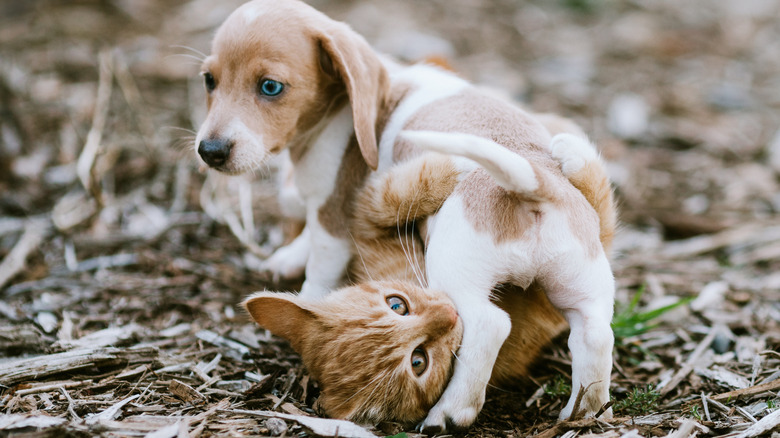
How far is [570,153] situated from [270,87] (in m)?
1.40

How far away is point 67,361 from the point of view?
2.81 m

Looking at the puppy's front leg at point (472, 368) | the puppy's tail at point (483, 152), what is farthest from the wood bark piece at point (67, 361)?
the puppy's tail at point (483, 152)

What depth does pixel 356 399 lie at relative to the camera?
2547 mm

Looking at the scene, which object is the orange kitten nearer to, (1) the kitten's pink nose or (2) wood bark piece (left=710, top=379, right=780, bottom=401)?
(1) the kitten's pink nose

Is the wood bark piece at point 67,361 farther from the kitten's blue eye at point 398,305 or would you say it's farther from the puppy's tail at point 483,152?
the puppy's tail at point 483,152

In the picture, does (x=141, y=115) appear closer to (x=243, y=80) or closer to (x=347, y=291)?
(x=243, y=80)

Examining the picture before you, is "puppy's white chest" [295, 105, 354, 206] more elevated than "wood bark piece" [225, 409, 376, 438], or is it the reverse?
"puppy's white chest" [295, 105, 354, 206]

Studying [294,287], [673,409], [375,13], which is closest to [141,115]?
[294,287]

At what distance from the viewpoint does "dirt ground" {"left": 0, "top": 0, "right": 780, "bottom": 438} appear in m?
2.71

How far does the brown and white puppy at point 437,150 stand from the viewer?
2502 millimetres

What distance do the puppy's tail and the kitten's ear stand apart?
85 centimetres

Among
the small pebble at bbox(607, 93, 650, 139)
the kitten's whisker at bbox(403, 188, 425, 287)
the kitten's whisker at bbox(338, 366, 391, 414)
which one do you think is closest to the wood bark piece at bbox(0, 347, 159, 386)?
the kitten's whisker at bbox(338, 366, 391, 414)

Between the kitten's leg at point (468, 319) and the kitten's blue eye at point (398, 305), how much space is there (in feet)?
0.58

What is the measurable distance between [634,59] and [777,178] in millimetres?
2584
